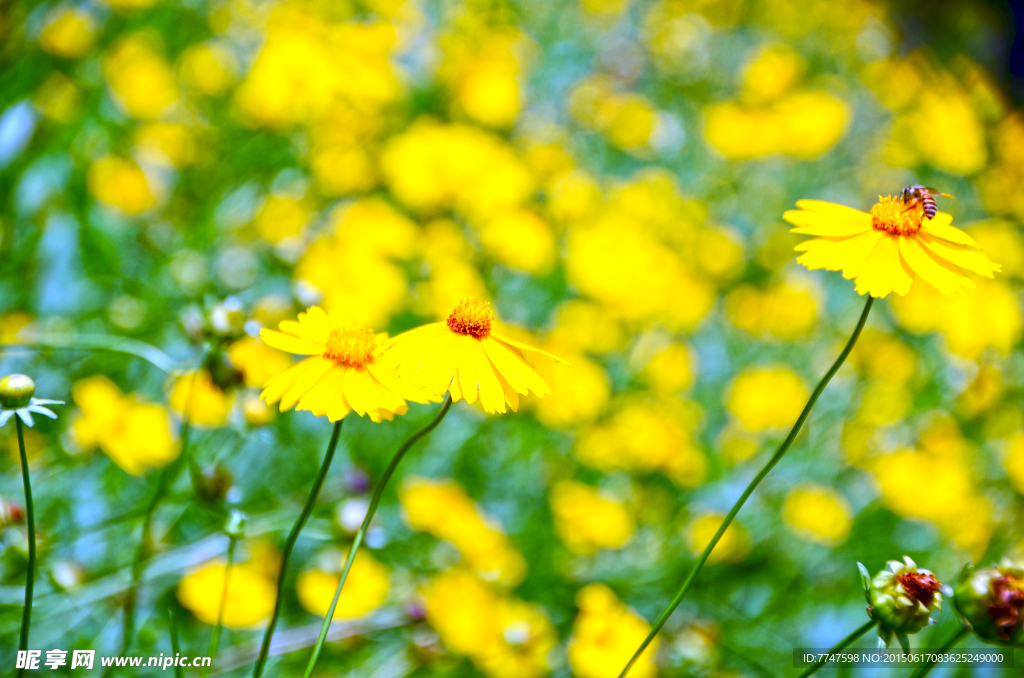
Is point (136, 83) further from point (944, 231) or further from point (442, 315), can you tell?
point (944, 231)

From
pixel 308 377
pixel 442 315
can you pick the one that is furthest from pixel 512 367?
pixel 442 315

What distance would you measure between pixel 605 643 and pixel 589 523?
21cm

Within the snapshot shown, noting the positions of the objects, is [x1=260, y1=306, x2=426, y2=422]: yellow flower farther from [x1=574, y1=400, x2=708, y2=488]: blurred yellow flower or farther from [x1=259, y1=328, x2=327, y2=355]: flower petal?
[x1=574, y1=400, x2=708, y2=488]: blurred yellow flower

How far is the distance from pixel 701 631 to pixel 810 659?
0.61 ft

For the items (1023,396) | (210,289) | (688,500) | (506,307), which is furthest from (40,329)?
(1023,396)

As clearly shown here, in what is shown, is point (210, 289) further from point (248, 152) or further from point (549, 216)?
point (549, 216)

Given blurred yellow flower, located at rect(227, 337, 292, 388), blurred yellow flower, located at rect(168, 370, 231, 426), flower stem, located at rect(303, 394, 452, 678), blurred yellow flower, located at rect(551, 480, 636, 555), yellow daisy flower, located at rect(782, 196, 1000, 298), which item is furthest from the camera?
blurred yellow flower, located at rect(551, 480, 636, 555)

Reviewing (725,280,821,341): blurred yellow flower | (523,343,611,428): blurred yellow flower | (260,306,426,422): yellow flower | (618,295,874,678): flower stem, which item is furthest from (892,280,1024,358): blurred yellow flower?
(260,306,426,422): yellow flower

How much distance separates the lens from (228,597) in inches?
31.4

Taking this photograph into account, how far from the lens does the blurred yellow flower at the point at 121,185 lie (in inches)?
45.4

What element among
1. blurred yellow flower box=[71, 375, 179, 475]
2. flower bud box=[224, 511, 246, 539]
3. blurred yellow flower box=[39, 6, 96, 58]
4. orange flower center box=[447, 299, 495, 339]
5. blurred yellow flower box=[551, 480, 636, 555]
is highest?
orange flower center box=[447, 299, 495, 339]

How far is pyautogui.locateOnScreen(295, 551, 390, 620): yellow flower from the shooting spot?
85cm

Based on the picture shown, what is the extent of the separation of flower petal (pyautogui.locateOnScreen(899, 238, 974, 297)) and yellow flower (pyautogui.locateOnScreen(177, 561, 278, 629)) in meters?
0.76

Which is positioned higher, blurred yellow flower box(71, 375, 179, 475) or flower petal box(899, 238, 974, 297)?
flower petal box(899, 238, 974, 297)
